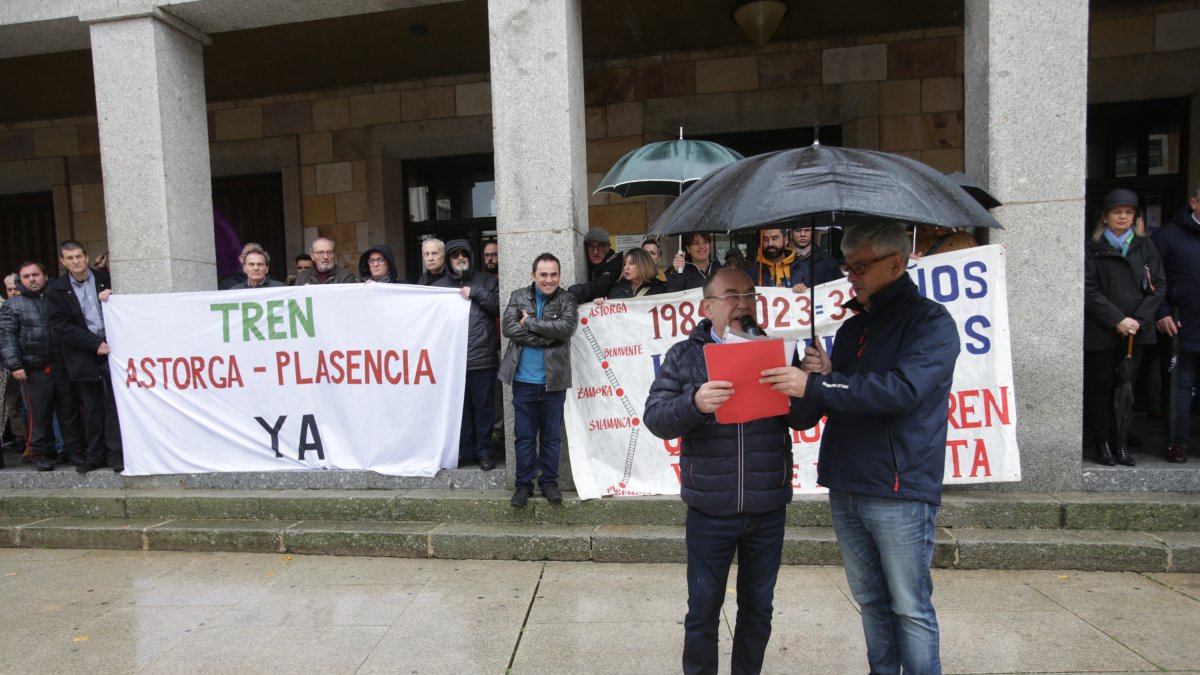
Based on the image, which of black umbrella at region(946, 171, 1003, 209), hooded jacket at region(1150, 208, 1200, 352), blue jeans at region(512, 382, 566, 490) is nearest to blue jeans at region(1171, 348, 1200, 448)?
hooded jacket at region(1150, 208, 1200, 352)

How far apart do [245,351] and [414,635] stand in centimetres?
311

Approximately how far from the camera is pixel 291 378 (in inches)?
227

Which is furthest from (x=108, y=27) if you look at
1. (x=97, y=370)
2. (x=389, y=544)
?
(x=389, y=544)

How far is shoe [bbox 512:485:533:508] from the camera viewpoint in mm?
5141

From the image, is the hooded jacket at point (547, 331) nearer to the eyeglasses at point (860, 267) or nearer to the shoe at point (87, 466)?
the eyeglasses at point (860, 267)

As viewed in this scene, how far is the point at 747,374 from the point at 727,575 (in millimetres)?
862

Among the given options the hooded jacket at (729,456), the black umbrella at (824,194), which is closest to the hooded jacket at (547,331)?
the hooded jacket at (729,456)

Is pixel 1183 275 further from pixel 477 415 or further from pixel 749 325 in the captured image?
pixel 477 415

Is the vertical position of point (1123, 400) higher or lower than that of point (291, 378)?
lower

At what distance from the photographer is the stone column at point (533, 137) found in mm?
5371

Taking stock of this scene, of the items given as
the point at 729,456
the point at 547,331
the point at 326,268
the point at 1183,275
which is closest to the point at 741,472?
the point at 729,456

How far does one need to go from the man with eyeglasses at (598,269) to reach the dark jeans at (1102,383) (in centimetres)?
351

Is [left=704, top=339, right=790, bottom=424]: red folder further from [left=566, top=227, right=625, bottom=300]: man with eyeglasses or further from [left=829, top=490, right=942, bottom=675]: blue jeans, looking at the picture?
[left=566, top=227, right=625, bottom=300]: man with eyeglasses

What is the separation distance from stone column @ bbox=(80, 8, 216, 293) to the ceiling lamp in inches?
200
